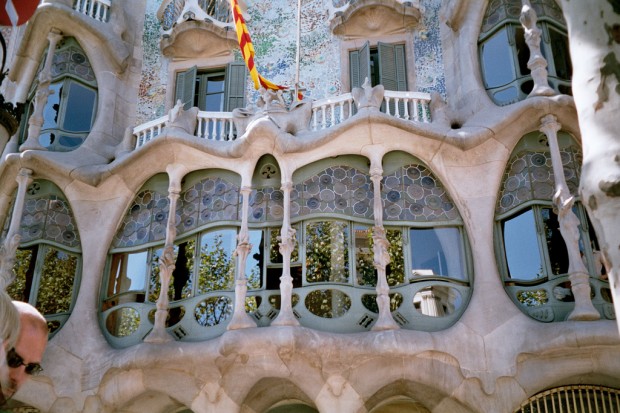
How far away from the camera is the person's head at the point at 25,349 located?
3760mm

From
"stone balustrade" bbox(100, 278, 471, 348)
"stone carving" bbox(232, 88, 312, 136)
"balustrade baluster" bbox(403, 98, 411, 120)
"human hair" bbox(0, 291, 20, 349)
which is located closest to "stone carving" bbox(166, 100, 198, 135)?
"stone carving" bbox(232, 88, 312, 136)

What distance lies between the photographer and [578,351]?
1005 centimetres

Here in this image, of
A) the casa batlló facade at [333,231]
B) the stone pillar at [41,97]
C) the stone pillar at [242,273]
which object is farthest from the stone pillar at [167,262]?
the stone pillar at [41,97]

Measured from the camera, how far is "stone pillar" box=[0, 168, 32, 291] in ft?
38.4

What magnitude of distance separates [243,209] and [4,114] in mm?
6385

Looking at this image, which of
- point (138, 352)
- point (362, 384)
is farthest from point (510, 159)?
point (138, 352)

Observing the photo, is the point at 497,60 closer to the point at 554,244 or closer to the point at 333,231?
the point at 554,244

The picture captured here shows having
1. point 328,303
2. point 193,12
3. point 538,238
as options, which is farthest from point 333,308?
point 193,12

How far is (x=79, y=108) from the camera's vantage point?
46.2ft

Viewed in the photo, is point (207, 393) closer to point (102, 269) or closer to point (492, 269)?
point (102, 269)

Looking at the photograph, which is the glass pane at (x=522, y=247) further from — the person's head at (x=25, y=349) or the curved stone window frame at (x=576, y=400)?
the person's head at (x=25, y=349)

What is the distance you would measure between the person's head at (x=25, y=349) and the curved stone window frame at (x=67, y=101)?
10.2 meters

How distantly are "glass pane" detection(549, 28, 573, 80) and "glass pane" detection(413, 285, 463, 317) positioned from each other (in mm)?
4212

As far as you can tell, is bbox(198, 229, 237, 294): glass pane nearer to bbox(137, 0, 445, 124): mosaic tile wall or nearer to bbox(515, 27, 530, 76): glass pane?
bbox(137, 0, 445, 124): mosaic tile wall
